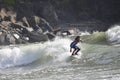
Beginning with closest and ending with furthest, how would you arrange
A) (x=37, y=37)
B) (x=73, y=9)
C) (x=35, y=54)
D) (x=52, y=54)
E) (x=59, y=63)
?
(x=59, y=63), (x=52, y=54), (x=35, y=54), (x=37, y=37), (x=73, y=9)

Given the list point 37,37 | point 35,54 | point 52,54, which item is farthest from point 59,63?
point 37,37

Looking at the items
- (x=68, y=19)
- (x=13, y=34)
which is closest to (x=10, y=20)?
(x=13, y=34)

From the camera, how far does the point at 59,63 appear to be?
26469 millimetres

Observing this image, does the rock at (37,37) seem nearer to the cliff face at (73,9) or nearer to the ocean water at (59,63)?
the ocean water at (59,63)

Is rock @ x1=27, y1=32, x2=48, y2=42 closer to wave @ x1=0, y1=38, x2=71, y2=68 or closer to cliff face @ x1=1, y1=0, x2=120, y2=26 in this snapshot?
wave @ x1=0, y1=38, x2=71, y2=68

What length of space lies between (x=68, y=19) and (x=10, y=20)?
46.3 ft

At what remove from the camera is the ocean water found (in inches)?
861

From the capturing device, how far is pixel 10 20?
5375cm

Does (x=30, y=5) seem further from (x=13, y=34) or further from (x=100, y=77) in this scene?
(x=100, y=77)

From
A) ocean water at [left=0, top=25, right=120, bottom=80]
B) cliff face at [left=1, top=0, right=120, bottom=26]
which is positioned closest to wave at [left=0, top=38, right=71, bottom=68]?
ocean water at [left=0, top=25, right=120, bottom=80]

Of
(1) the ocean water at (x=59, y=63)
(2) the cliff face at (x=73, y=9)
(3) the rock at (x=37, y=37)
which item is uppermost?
(2) the cliff face at (x=73, y=9)

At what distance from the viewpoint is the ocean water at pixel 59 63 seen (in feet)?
71.8

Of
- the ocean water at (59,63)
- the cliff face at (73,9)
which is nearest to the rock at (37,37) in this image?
the ocean water at (59,63)

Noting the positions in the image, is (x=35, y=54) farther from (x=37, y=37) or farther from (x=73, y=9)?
(x=73, y=9)
